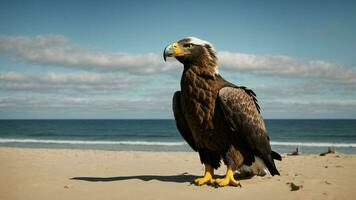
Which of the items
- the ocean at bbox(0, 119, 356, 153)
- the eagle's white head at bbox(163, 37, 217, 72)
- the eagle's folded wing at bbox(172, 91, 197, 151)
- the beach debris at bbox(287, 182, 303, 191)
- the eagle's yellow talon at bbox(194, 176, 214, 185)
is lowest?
the ocean at bbox(0, 119, 356, 153)

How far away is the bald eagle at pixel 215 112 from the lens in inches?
249

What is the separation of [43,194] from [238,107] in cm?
329

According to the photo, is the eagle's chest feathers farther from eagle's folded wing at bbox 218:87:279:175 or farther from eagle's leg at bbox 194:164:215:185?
eagle's leg at bbox 194:164:215:185

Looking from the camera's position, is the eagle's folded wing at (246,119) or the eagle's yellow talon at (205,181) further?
the eagle's yellow talon at (205,181)

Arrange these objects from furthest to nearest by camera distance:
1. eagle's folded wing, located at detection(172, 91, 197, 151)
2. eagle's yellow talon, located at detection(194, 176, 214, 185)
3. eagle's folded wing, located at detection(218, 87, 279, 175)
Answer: eagle's folded wing, located at detection(172, 91, 197, 151) < eagle's yellow talon, located at detection(194, 176, 214, 185) < eagle's folded wing, located at detection(218, 87, 279, 175)

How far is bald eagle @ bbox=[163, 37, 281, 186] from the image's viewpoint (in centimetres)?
632

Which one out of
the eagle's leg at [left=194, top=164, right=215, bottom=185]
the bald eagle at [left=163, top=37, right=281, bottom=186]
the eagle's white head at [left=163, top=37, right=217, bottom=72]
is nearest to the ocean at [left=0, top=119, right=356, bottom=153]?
the eagle's leg at [left=194, top=164, right=215, bottom=185]

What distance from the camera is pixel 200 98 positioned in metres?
6.33

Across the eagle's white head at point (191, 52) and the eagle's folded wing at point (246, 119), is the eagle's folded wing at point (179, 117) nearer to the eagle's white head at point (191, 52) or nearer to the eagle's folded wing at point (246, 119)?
the eagle's white head at point (191, 52)

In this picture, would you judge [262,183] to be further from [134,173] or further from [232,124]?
[134,173]

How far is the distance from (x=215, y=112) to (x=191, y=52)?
1.06 m

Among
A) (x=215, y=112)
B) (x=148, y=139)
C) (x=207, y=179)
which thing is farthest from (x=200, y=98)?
(x=148, y=139)

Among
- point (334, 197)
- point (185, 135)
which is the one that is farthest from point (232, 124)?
point (334, 197)

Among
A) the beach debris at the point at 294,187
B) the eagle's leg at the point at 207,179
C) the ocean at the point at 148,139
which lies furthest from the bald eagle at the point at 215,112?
the ocean at the point at 148,139
